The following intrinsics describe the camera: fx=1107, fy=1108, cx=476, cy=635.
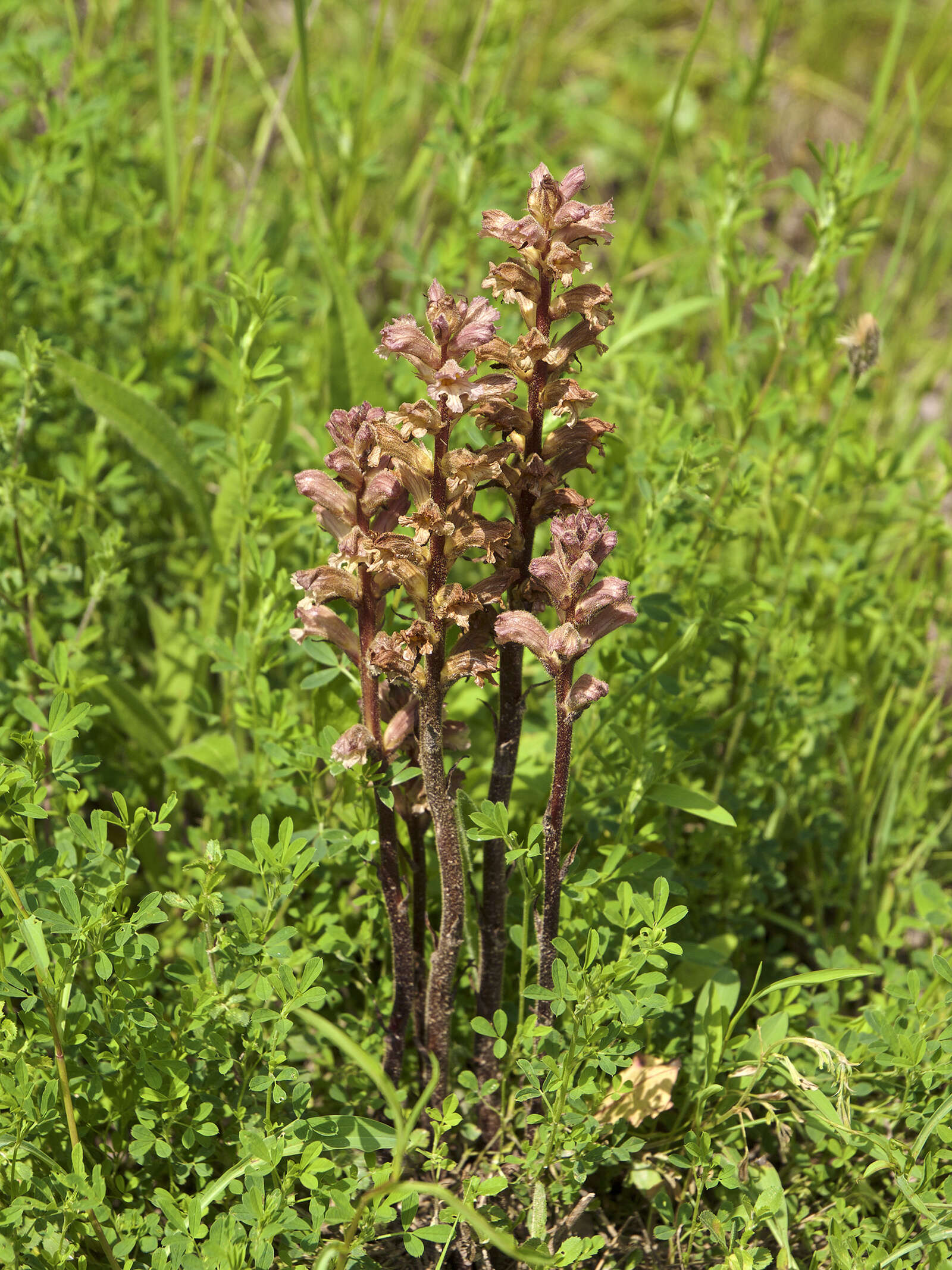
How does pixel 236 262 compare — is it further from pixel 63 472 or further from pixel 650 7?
pixel 650 7

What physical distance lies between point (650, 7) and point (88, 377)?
6.31 m

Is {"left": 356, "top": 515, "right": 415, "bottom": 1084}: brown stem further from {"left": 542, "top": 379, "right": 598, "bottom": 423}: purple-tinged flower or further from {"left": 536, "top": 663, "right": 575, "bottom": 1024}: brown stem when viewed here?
{"left": 542, "top": 379, "right": 598, "bottom": 423}: purple-tinged flower

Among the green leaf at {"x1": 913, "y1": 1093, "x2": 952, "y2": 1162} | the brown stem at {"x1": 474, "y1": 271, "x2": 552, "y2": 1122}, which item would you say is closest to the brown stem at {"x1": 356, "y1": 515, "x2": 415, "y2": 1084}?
the brown stem at {"x1": 474, "y1": 271, "x2": 552, "y2": 1122}

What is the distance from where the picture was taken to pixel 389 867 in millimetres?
2217

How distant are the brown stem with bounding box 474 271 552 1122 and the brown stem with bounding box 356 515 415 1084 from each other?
162mm

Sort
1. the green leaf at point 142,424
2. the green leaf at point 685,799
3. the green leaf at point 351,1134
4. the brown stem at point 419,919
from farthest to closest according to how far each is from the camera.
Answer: the green leaf at point 142,424 → the green leaf at point 685,799 → the brown stem at point 419,919 → the green leaf at point 351,1134

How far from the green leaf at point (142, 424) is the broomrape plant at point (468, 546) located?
1.23 m

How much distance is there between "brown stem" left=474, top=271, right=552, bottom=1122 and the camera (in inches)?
79.7

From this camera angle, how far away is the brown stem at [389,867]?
2.04 m

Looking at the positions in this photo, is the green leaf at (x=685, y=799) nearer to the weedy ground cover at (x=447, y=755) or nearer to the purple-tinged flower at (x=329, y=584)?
the weedy ground cover at (x=447, y=755)

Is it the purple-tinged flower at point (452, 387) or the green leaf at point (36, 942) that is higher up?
the purple-tinged flower at point (452, 387)

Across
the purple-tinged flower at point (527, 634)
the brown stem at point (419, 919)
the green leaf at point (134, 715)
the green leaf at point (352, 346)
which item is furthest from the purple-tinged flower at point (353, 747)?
the green leaf at point (352, 346)

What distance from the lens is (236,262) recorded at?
3115mm

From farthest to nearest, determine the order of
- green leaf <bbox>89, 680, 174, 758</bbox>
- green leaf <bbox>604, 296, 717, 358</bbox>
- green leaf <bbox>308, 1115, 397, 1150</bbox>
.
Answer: green leaf <bbox>604, 296, 717, 358</bbox>, green leaf <bbox>89, 680, 174, 758</bbox>, green leaf <bbox>308, 1115, 397, 1150</bbox>
